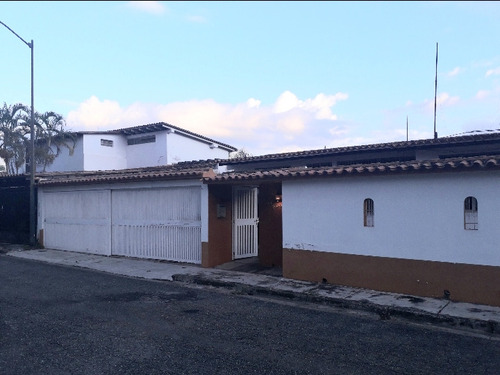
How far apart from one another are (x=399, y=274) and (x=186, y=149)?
71.0ft

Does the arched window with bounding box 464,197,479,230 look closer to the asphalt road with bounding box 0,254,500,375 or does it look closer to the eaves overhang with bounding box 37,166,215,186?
the asphalt road with bounding box 0,254,500,375

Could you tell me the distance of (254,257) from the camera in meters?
14.1

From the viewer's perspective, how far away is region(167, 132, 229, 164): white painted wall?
27500mm

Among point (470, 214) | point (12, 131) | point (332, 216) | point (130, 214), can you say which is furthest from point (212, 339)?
point (12, 131)

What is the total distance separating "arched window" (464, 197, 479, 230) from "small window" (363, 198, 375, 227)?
188 cm

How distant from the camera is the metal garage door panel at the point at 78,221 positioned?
1508 centimetres

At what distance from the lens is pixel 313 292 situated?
8.98 metres

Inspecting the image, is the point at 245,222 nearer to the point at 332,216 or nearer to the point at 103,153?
the point at 332,216

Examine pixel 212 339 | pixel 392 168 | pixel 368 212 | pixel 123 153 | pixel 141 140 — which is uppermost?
pixel 141 140

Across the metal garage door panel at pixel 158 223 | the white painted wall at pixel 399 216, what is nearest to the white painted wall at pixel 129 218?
the metal garage door panel at pixel 158 223

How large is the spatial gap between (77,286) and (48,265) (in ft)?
12.8

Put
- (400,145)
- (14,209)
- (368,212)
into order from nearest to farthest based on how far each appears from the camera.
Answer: (368,212)
(400,145)
(14,209)

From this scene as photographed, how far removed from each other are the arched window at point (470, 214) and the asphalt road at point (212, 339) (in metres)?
2.31

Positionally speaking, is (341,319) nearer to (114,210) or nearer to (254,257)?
(254,257)
